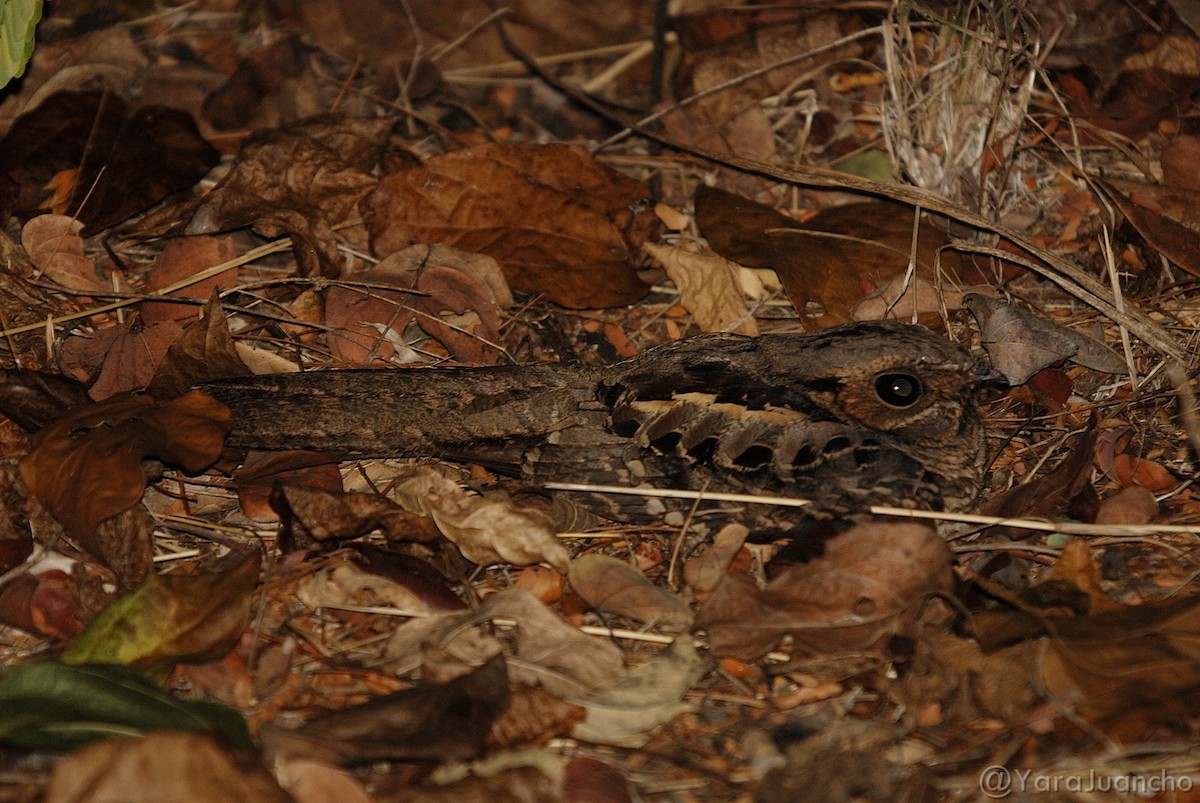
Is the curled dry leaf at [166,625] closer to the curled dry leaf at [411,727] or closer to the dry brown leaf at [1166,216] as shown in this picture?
the curled dry leaf at [411,727]

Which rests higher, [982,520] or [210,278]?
[210,278]

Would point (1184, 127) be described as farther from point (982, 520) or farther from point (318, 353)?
point (318, 353)

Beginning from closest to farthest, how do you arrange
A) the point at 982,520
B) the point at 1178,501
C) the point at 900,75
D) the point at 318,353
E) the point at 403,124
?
the point at 982,520
the point at 1178,501
the point at 318,353
the point at 900,75
the point at 403,124

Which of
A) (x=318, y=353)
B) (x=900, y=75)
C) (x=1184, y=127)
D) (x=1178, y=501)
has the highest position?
(x=900, y=75)

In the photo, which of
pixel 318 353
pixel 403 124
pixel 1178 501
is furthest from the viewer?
pixel 403 124

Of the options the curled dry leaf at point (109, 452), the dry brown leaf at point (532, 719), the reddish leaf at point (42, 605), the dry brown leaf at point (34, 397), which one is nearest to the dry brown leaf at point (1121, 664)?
the dry brown leaf at point (532, 719)

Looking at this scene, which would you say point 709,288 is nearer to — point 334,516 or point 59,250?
point 334,516

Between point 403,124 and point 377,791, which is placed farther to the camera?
point 403,124

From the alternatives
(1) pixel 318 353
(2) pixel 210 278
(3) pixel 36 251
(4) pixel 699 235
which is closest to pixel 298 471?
(1) pixel 318 353
